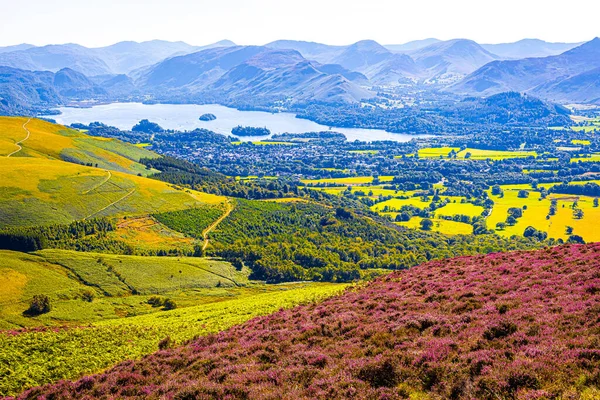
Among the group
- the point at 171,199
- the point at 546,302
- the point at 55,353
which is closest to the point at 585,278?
the point at 546,302

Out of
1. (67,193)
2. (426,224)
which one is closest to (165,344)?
(67,193)

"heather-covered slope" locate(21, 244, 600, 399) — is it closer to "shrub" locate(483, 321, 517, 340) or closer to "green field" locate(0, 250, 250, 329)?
"shrub" locate(483, 321, 517, 340)

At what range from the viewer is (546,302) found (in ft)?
94.8

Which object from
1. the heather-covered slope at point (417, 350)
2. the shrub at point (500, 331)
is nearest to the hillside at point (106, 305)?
the heather-covered slope at point (417, 350)

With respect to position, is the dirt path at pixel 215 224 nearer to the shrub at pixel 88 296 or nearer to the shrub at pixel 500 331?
the shrub at pixel 88 296

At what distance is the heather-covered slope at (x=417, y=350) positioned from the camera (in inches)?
797

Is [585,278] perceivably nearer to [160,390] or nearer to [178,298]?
[160,390]

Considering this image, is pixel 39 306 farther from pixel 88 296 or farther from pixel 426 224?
pixel 426 224

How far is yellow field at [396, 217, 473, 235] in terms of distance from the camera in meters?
178

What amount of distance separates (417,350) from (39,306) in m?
58.4

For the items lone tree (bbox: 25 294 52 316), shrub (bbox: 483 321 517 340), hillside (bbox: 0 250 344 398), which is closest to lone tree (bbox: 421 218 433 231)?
hillside (bbox: 0 250 344 398)

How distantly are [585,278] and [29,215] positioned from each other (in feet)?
377

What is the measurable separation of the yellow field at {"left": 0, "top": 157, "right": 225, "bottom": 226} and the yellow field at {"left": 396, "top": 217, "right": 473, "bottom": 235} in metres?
74.5

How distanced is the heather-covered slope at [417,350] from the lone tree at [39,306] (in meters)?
38.6
